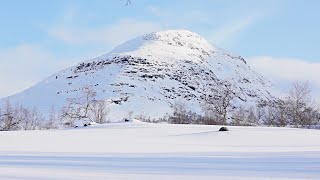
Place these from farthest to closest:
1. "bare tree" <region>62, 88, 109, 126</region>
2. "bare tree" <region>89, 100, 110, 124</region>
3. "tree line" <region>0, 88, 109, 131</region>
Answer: "bare tree" <region>62, 88, 109, 126</region> → "bare tree" <region>89, 100, 110, 124</region> → "tree line" <region>0, 88, 109, 131</region>

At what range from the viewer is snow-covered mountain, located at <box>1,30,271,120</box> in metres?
144

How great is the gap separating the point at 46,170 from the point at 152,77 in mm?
162178

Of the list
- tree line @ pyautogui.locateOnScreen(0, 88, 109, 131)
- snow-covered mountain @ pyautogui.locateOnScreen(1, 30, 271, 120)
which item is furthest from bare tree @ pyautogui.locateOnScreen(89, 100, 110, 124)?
snow-covered mountain @ pyautogui.locateOnScreen(1, 30, 271, 120)

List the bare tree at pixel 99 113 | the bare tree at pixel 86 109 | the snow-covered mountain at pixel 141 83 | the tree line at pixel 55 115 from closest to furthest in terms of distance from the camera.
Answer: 1. the tree line at pixel 55 115
2. the bare tree at pixel 99 113
3. the bare tree at pixel 86 109
4. the snow-covered mountain at pixel 141 83

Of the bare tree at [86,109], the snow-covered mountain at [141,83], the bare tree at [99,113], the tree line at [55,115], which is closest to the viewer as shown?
the tree line at [55,115]

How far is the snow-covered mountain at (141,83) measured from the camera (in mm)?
143550

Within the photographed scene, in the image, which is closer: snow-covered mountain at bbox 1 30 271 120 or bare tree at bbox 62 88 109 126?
bare tree at bbox 62 88 109 126

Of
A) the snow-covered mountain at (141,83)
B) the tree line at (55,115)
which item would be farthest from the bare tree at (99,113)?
the snow-covered mountain at (141,83)

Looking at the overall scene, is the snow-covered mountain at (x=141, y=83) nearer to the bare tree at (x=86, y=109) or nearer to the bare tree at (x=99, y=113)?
the bare tree at (x=86, y=109)

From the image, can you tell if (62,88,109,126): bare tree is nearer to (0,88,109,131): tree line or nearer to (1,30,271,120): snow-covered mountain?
(0,88,109,131): tree line

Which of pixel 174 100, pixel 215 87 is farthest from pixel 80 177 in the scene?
pixel 215 87

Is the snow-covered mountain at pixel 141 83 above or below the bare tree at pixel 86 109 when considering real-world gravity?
above

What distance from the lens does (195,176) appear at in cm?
1000

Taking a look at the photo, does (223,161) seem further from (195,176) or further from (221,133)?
(221,133)
